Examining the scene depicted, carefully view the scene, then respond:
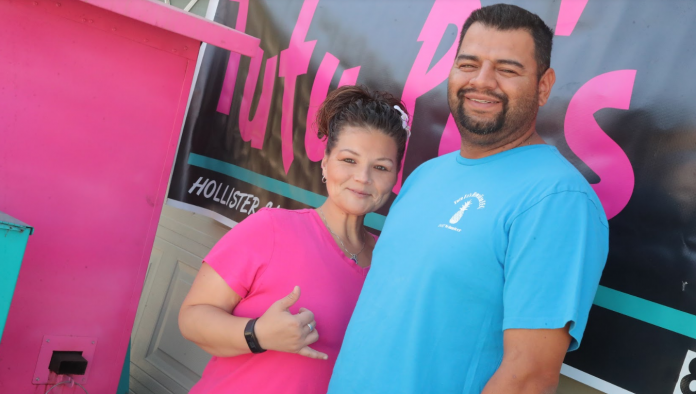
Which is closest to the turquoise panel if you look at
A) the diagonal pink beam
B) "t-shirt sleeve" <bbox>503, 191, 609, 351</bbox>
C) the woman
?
the woman

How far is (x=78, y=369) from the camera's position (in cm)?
244

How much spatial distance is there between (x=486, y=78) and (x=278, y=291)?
0.79 m

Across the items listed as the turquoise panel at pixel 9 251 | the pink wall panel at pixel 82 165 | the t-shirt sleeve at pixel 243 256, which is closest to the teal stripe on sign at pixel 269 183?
the pink wall panel at pixel 82 165

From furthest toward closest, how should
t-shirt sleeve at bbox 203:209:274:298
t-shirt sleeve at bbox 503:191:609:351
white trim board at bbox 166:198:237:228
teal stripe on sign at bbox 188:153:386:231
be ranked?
white trim board at bbox 166:198:237:228 < teal stripe on sign at bbox 188:153:386:231 < t-shirt sleeve at bbox 203:209:274:298 < t-shirt sleeve at bbox 503:191:609:351

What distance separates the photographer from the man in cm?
125

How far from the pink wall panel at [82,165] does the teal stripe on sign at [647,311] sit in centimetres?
170

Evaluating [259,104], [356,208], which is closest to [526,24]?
[356,208]

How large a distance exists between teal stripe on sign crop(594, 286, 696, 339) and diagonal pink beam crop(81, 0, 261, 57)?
1496 mm

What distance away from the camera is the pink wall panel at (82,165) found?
7.59 ft

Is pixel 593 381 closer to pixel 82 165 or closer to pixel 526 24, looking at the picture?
pixel 526 24

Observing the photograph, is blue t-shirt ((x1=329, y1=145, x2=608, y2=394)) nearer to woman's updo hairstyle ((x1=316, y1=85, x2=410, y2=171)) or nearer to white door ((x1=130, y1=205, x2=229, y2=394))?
woman's updo hairstyle ((x1=316, y1=85, x2=410, y2=171))

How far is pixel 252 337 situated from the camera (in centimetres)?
164

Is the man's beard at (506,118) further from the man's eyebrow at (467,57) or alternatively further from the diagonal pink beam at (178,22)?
the diagonal pink beam at (178,22)

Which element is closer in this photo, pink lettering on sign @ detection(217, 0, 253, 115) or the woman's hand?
the woman's hand
